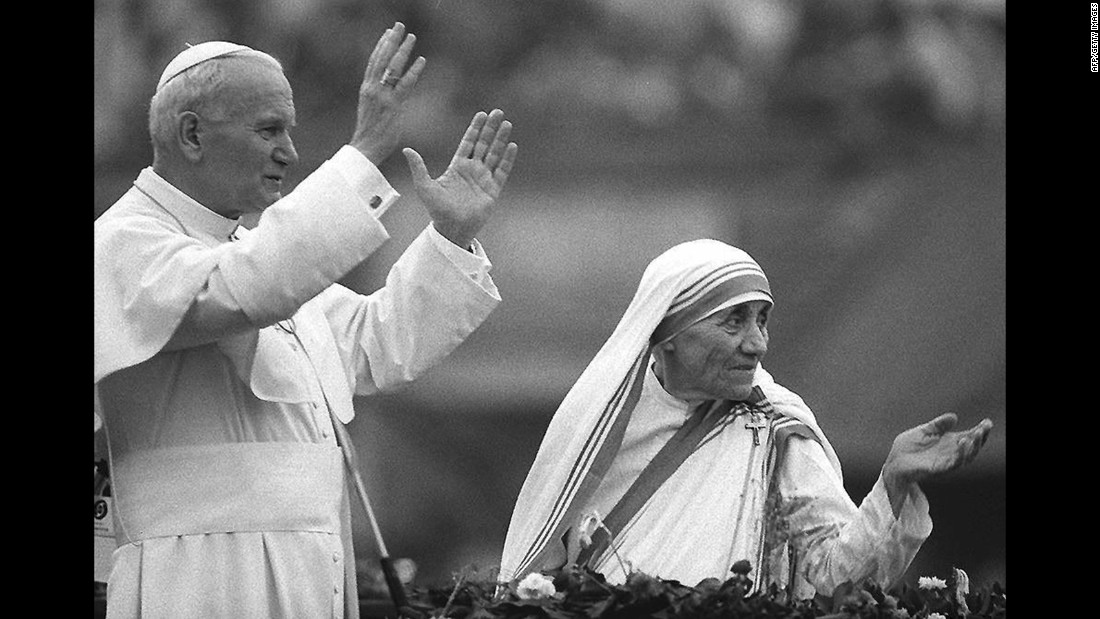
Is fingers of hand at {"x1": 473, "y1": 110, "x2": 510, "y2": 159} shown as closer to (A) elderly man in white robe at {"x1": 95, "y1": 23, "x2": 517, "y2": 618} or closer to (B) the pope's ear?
(A) elderly man in white robe at {"x1": 95, "y1": 23, "x2": 517, "y2": 618}

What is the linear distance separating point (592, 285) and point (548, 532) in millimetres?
1199

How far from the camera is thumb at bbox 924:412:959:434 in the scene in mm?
5633

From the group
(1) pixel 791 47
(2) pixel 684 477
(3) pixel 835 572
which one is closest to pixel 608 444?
(2) pixel 684 477

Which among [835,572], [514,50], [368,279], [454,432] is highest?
[514,50]

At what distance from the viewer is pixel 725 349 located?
6.11 meters

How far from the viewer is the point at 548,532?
19.6 feet

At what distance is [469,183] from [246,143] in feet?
1.91

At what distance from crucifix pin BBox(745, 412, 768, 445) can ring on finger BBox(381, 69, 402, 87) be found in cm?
187

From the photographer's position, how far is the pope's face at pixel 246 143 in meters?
5.07

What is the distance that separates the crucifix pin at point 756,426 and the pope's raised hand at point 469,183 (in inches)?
54.6

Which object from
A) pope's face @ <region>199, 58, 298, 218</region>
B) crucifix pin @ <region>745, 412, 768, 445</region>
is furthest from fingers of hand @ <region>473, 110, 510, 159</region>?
crucifix pin @ <region>745, 412, 768, 445</region>

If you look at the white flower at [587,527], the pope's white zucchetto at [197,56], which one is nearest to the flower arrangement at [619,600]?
the white flower at [587,527]

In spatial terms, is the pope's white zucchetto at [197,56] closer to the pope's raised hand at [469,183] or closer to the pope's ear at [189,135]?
the pope's ear at [189,135]

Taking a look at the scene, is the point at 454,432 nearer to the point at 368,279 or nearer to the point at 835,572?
the point at 368,279
